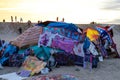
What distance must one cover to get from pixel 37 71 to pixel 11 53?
2.29 m

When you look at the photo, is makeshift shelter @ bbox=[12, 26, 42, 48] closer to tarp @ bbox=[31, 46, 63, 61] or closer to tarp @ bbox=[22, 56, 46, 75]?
tarp @ bbox=[31, 46, 63, 61]

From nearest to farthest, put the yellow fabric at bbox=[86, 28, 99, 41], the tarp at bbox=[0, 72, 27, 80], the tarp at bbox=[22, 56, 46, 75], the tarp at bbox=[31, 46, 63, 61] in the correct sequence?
the tarp at bbox=[0, 72, 27, 80] < the tarp at bbox=[22, 56, 46, 75] < the tarp at bbox=[31, 46, 63, 61] < the yellow fabric at bbox=[86, 28, 99, 41]

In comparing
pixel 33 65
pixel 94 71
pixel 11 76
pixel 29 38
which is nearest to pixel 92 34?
pixel 29 38

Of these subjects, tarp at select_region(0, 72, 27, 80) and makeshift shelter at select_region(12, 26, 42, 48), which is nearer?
tarp at select_region(0, 72, 27, 80)

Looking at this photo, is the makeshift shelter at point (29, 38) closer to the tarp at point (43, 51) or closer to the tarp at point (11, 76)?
the tarp at point (43, 51)

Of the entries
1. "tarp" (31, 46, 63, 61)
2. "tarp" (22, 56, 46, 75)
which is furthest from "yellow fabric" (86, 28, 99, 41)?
"tarp" (22, 56, 46, 75)

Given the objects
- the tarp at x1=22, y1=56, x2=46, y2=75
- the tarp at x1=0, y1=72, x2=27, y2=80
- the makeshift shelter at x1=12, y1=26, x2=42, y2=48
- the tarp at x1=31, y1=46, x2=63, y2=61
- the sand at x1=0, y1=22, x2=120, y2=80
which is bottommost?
the sand at x1=0, y1=22, x2=120, y2=80

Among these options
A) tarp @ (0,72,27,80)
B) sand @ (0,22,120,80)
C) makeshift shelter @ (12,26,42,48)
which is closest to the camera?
tarp @ (0,72,27,80)

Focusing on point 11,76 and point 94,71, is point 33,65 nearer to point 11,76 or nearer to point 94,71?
point 11,76

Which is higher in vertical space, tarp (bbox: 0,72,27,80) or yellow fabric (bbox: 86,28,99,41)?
yellow fabric (bbox: 86,28,99,41)

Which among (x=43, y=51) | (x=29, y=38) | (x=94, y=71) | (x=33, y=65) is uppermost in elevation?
(x=29, y=38)

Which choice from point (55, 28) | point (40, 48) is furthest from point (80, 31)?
point (40, 48)

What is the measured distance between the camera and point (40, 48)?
1298 cm

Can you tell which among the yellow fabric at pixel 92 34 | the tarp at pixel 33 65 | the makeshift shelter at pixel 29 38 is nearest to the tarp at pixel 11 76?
the tarp at pixel 33 65
